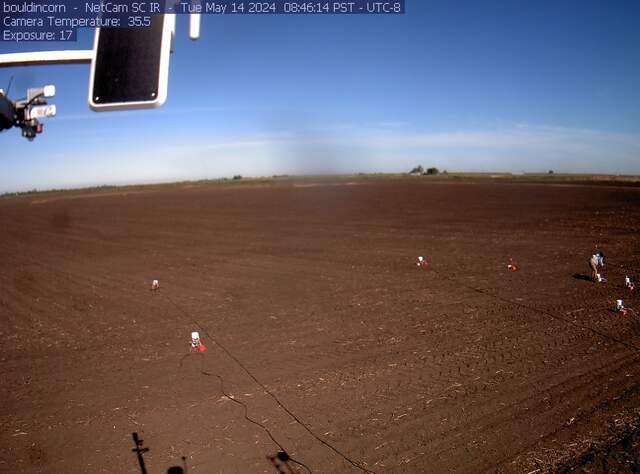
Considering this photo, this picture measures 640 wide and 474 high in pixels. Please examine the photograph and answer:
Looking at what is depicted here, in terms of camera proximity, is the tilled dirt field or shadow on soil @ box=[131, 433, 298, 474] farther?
the tilled dirt field

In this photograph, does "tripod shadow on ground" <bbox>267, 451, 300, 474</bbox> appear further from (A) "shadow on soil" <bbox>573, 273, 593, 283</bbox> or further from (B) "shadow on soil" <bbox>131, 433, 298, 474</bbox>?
(A) "shadow on soil" <bbox>573, 273, 593, 283</bbox>

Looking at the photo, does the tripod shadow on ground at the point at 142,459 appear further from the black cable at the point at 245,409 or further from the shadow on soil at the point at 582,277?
the shadow on soil at the point at 582,277

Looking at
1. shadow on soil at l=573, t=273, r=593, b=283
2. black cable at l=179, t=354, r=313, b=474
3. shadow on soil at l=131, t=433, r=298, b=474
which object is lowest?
shadow on soil at l=131, t=433, r=298, b=474

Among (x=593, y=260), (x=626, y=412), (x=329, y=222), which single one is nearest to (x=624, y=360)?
(x=626, y=412)

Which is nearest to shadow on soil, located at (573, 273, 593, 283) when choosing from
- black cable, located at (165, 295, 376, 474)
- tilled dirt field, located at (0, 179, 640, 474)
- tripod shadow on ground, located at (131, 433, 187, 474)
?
tilled dirt field, located at (0, 179, 640, 474)

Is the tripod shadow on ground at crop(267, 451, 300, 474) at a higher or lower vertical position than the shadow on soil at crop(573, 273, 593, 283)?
lower

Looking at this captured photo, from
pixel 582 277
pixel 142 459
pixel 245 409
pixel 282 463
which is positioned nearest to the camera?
pixel 282 463

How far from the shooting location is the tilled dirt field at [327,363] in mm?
5750

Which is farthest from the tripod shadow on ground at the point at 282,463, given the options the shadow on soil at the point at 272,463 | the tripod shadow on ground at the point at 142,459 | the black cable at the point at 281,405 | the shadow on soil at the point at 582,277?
the shadow on soil at the point at 582,277

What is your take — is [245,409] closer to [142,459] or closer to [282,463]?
[282,463]

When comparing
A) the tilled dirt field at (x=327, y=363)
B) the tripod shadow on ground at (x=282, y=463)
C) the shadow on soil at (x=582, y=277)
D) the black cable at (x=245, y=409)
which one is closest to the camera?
the tripod shadow on ground at (x=282, y=463)

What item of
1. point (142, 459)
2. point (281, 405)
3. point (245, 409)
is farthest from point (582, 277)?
point (142, 459)

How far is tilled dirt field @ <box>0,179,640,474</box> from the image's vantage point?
18.9 ft

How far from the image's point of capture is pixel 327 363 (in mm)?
8352
